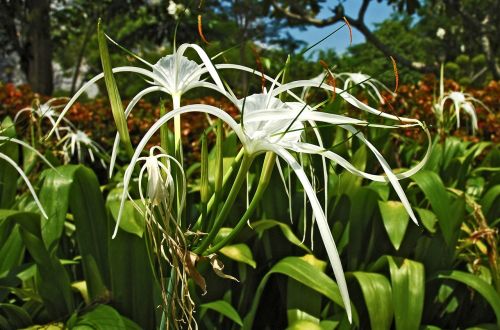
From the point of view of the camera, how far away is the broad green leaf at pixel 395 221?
186 centimetres

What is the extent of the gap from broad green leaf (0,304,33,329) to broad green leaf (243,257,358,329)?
0.61m

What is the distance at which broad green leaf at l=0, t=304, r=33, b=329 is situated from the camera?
5.29ft

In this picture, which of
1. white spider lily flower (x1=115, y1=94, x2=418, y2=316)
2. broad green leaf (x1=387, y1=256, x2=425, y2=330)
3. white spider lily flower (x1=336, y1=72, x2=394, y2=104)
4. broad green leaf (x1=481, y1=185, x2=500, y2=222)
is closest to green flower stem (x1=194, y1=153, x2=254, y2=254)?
white spider lily flower (x1=115, y1=94, x2=418, y2=316)

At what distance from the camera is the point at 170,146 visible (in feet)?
2.77

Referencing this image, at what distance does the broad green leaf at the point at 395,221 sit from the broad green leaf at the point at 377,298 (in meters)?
0.13

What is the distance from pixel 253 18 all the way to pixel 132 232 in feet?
64.0

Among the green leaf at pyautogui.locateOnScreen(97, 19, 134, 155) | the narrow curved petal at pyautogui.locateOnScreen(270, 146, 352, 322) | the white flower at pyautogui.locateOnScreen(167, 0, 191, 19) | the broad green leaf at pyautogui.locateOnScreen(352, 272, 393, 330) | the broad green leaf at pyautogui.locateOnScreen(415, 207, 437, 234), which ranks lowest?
the broad green leaf at pyautogui.locateOnScreen(352, 272, 393, 330)

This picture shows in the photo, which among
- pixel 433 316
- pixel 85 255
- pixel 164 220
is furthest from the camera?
pixel 433 316

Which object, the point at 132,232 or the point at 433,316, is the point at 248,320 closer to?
the point at 132,232

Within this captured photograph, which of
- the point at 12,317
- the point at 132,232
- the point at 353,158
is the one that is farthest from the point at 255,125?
the point at 353,158

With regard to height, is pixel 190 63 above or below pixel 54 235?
above

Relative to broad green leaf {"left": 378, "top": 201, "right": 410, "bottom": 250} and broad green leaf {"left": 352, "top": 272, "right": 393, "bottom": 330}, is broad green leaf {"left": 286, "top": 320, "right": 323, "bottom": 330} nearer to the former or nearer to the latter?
broad green leaf {"left": 352, "top": 272, "right": 393, "bottom": 330}

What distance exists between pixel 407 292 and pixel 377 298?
Result: 12cm

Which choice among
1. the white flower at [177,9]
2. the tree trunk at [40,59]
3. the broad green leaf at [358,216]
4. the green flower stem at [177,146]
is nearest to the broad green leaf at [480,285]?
the broad green leaf at [358,216]
